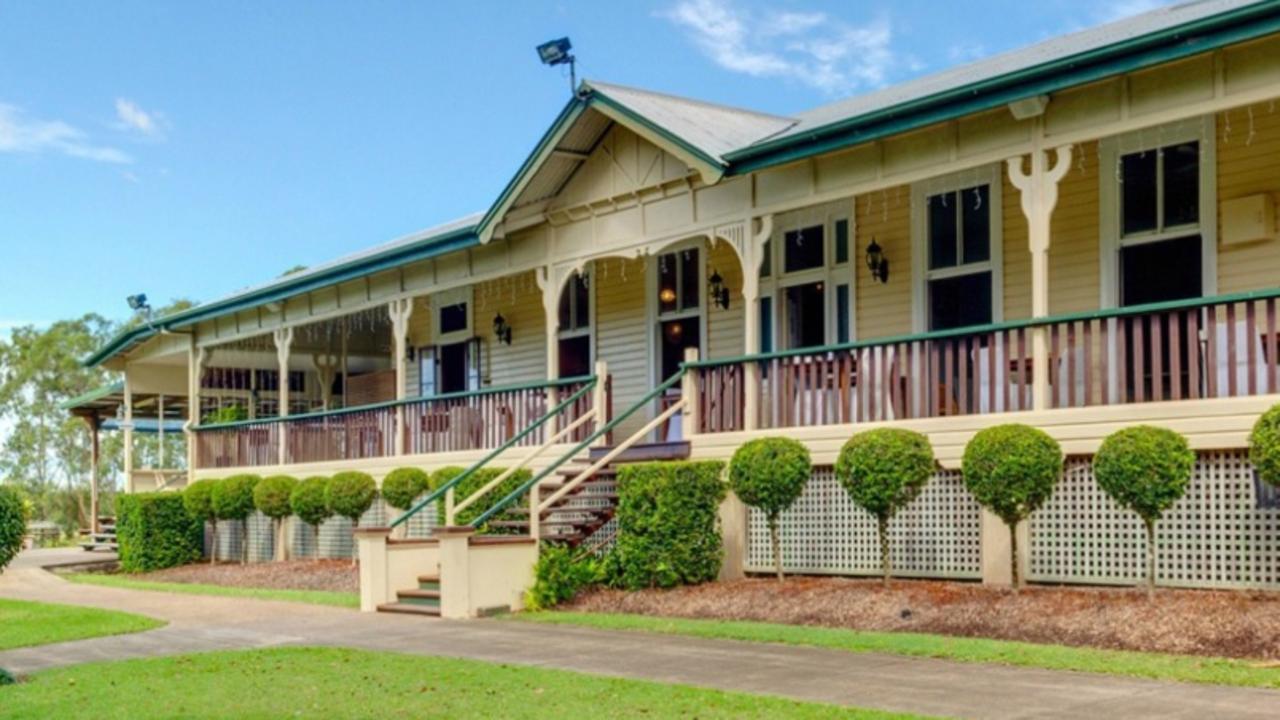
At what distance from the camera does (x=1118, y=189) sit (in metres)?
14.6

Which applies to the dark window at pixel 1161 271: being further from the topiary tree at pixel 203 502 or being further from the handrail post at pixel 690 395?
the topiary tree at pixel 203 502

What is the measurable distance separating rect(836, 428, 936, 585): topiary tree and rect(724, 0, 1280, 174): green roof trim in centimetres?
325

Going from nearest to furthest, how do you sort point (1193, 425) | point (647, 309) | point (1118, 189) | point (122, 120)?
point (1193, 425)
point (1118, 189)
point (647, 309)
point (122, 120)

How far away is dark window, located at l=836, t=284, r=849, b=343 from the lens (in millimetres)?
17453

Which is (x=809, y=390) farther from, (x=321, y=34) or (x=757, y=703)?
(x=321, y=34)

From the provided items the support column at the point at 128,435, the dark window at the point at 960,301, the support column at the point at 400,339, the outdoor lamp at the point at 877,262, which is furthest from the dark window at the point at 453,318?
the dark window at the point at 960,301

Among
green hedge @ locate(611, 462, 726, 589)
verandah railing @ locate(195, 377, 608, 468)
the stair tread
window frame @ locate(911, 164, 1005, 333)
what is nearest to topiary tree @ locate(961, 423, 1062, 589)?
green hedge @ locate(611, 462, 726, 589)

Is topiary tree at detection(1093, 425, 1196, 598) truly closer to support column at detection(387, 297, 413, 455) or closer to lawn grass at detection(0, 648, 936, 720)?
lawn grass at detection(0, 648, 936, 720)

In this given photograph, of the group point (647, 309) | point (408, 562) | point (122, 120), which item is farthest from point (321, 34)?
point (408, 562)

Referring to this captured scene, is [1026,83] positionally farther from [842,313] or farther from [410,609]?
[410,609]

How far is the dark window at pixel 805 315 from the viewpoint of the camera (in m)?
17.9

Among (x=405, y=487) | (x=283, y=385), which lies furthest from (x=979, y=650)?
(x=283, y=385)

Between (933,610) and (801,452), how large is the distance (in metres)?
2.59

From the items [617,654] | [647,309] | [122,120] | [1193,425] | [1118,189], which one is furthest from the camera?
[122,120]
